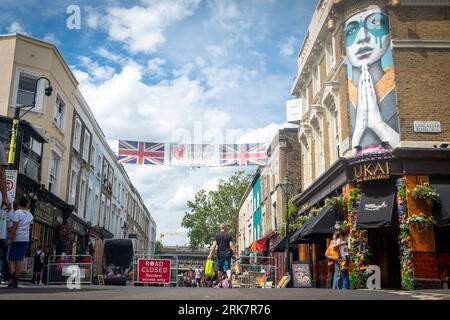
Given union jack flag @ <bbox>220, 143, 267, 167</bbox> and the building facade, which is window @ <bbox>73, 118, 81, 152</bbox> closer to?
the building facade

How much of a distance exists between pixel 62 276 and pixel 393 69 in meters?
13.5

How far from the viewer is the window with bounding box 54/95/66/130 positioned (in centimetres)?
2341

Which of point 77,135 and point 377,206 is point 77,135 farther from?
point 377,206

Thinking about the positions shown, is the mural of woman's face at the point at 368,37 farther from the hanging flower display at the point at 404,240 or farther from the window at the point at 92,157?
the window at the point at 92,157

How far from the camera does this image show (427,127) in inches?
629

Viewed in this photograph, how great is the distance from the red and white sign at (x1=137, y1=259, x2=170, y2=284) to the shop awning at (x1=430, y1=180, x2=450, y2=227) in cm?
1026

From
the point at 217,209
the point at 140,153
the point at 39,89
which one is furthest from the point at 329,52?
the point at 217,209

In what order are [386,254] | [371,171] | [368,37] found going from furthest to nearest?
[368,37], [386,254], [371,171]

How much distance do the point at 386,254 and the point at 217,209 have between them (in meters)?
40.5

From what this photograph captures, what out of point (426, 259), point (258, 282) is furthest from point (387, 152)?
point (258, 282)

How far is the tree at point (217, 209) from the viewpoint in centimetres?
5531

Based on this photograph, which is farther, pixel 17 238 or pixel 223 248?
pixel 223 248

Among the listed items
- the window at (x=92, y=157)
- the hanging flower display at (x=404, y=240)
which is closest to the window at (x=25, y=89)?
the window at (x=92, y=157)
